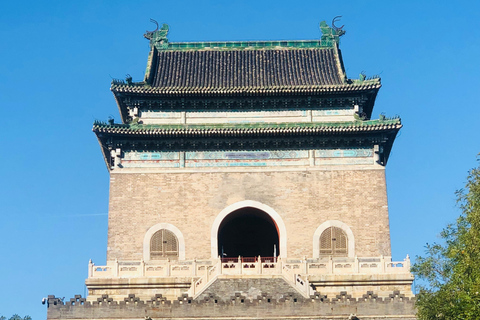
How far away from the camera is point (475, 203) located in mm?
27859

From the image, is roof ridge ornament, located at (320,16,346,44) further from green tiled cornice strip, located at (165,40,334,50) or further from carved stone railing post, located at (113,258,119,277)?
carved stone railing post, located at (113,258,119,277)

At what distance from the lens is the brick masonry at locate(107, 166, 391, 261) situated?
38.0 meters

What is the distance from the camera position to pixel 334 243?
125 feet

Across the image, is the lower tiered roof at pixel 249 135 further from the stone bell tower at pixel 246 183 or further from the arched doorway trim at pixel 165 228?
the arched doorway trim at pixel 165 228

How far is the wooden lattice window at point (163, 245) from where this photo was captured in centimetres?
3791

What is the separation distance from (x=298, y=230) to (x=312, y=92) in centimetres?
626

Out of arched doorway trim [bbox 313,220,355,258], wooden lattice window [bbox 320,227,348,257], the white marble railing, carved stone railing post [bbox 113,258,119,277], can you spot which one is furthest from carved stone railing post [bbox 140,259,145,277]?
wooden lattice window [bbox 320,227,348,257]

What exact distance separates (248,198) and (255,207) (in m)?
0.48

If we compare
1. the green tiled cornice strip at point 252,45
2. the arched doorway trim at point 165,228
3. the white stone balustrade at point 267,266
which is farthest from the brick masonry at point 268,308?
the green tiled cornice strip at point 252,45

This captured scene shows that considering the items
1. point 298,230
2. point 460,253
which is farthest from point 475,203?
point 298,230

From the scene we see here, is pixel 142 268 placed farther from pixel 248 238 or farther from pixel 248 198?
pixel 248 238

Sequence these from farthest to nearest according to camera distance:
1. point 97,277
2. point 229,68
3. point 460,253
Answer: point 229,68 < point 97,277 < point 460,253

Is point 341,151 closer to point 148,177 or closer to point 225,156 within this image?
point 225,156

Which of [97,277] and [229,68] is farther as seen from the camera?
[229,68]
